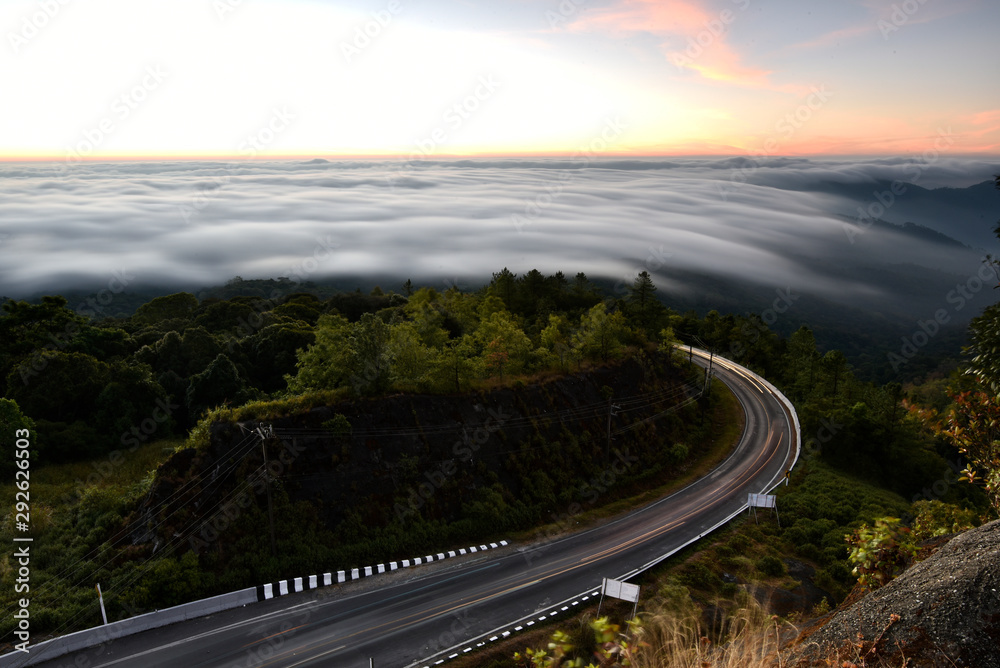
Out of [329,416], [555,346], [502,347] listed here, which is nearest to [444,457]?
[329,416]

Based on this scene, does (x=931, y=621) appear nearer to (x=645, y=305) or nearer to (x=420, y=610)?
(x=420, y=610)

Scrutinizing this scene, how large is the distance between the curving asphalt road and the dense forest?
2077 millimetres

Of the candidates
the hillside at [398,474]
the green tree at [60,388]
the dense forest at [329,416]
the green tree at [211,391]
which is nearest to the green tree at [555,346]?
the dense forest at [329,416]

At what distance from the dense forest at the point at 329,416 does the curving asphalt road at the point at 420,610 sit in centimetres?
208

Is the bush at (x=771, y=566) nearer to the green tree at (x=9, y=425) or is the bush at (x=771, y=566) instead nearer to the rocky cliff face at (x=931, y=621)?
the rocky cliff face at (x=931, y=621)

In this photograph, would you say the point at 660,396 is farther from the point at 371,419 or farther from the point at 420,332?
the point at 371,419

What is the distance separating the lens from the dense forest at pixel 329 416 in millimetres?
26594

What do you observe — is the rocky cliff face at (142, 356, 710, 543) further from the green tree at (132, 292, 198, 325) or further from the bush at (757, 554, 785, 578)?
the green tree at (132, 292, 198, 325)

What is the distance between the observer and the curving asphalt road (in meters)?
23.2

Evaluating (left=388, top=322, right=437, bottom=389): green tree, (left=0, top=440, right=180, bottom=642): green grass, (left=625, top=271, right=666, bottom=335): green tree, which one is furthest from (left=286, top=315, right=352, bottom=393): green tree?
(left=625, top=271, right=666, bottom=335): green tree

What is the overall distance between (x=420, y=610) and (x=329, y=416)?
41.6ft

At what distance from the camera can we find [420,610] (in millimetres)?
26797

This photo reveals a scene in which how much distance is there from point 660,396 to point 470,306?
22.7m

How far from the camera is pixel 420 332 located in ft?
154
